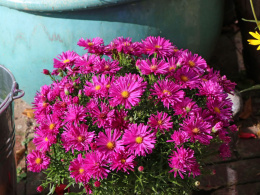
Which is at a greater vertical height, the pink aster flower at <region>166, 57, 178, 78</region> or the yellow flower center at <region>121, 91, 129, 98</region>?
the pink aster flower at <region>166, 57, 178, 78</region>

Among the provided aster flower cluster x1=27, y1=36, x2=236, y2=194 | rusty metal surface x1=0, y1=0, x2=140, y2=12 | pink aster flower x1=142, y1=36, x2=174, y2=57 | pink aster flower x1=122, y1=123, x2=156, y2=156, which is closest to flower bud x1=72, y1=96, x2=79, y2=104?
aster flower cluster x1=27, y1=36, x2=236, y2=194

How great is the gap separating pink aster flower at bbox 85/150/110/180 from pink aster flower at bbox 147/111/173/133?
21 cm

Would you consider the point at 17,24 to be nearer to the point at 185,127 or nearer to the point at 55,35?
the point at 55,35

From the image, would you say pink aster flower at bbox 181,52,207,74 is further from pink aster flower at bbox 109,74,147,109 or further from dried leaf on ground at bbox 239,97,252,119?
dried leaf on ground at bbox 239,97,252,119

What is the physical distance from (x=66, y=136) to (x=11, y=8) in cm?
116

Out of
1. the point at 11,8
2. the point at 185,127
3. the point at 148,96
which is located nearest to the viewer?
the point at 185,127

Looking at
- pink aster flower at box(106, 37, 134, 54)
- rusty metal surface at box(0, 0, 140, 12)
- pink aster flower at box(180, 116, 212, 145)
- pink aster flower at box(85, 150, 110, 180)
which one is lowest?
pink aster flower at box(85, 150, 110, 180)

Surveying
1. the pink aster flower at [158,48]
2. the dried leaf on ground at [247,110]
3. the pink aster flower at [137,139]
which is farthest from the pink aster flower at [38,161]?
the dried leaf on ground at [247,110]

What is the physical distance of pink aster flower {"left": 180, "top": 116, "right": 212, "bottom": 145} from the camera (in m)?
1.52

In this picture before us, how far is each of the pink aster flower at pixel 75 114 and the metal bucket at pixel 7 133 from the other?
29cm

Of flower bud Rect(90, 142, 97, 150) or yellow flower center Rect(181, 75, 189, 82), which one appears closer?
flower bud Rect(90, 142, 97, 150)

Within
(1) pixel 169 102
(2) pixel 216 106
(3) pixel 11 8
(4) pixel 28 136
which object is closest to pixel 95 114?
(1) pixel 169 102

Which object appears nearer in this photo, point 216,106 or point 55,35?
point 216,106

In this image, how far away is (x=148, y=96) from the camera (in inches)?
64.2
